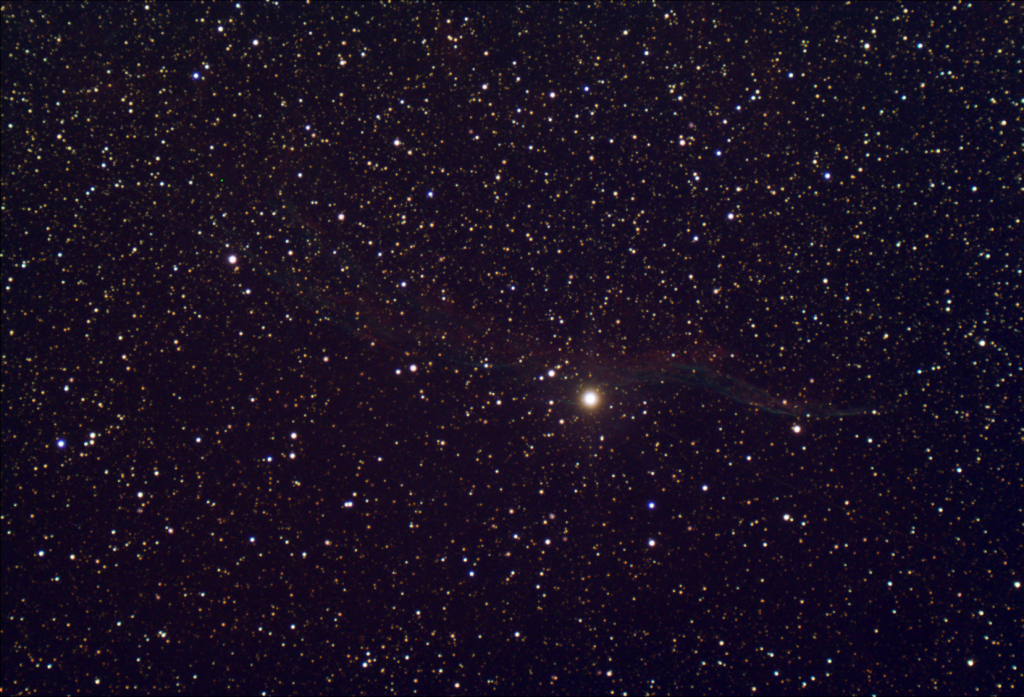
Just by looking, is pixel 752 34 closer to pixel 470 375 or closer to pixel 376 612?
pixel 470 375

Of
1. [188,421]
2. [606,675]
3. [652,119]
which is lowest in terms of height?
[606,675]

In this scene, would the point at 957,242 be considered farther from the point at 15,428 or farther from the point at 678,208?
the point at 15,428

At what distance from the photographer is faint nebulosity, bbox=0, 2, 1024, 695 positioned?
31 cm

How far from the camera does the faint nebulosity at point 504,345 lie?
308 mm

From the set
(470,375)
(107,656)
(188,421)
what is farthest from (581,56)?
(107,656)

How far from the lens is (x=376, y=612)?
312mm

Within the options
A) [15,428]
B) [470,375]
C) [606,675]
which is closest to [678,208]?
[470,375]

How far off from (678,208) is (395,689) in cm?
34

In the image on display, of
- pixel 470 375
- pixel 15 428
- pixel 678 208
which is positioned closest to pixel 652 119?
pixel 678 208

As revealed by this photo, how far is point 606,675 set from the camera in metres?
0.32

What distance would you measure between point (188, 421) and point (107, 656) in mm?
152

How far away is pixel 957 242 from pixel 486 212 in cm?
29

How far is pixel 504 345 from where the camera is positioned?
31cm

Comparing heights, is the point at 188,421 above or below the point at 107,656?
above
